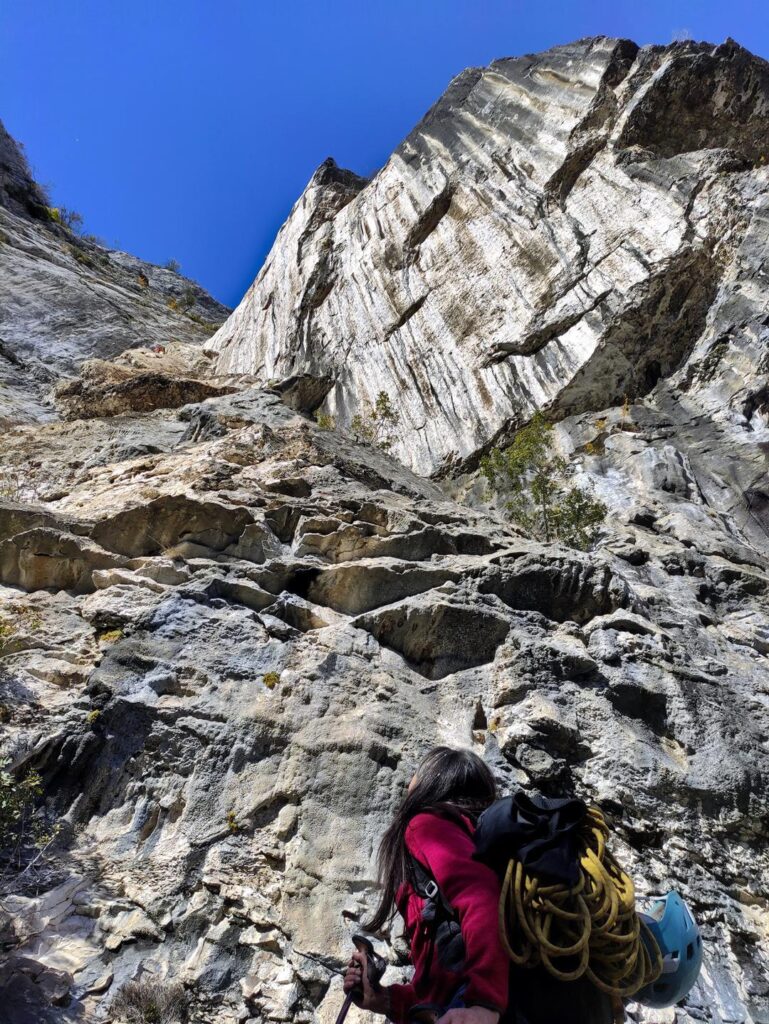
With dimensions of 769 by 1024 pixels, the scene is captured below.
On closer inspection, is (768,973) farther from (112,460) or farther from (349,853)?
(112,460)

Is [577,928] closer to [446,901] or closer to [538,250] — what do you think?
[446,901]

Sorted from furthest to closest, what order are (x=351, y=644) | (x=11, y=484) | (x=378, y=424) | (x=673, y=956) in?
(x=378, y=424), (x=11, y=484), (x=351, y=644), (x=673, y=956)

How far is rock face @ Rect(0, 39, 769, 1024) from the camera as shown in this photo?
5.23 metres

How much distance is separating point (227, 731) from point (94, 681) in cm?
168

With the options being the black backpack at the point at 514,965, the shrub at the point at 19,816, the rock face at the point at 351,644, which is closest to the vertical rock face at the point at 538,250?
the rock face at the point at 351,644

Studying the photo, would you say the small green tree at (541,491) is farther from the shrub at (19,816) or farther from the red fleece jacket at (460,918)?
the red fleece jacket at (460,918)

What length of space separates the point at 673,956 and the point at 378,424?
67.2 feet

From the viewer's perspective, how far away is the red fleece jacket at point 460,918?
238cm

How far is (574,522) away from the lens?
48.1ft

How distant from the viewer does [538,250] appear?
76.3 ft

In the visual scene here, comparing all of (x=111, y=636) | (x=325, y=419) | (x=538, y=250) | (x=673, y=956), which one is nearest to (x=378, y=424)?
(x=325, y=419)

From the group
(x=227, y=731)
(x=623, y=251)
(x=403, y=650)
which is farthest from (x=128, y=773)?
(x=623, y=251)

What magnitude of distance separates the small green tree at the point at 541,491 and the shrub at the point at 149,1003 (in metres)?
9.86

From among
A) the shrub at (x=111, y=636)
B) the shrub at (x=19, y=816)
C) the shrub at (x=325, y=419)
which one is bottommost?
the shrub at (x=19, y=816)
